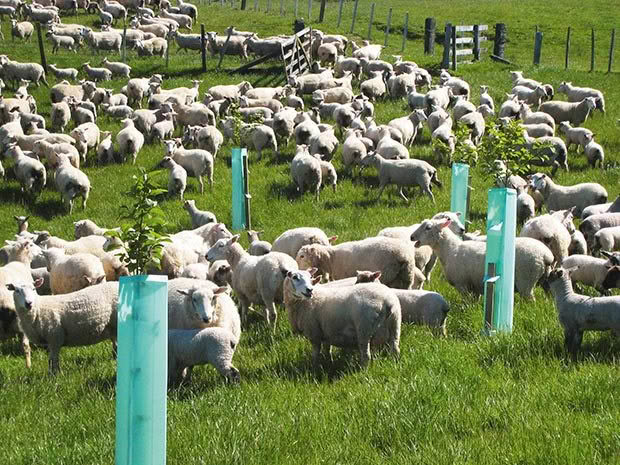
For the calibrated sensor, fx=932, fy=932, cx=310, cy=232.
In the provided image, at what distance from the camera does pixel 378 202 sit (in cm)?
1780

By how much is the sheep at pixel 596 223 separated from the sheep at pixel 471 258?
2687 millimetres

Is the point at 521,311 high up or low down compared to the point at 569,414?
down

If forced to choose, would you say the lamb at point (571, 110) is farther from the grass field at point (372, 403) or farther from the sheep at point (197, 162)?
the grass field at point (372, 403)

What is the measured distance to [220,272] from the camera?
38.2 ft

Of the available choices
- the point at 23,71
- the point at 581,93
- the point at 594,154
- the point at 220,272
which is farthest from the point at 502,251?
the point at 23,71

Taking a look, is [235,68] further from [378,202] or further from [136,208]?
[136,208]

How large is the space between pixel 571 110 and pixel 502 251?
16702 mm

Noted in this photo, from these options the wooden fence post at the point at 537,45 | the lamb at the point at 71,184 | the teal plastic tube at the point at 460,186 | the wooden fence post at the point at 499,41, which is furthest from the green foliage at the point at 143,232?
the wooden fence post at the point at 499,41

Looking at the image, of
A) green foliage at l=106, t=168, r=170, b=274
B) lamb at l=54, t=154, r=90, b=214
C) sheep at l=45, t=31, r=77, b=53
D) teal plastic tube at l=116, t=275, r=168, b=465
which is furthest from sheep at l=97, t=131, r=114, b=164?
sheep at l=45, t=31, r=77, b=53

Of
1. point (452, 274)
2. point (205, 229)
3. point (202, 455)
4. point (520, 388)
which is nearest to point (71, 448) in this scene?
point (202, 455)

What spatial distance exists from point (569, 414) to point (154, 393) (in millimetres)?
3208

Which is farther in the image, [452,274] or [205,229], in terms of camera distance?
[205,229]

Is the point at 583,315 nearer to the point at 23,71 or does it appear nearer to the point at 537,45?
the point at 23,71

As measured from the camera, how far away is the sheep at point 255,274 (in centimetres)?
1129
